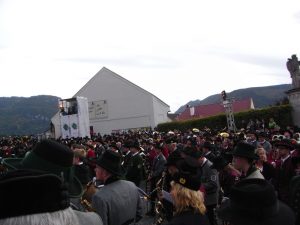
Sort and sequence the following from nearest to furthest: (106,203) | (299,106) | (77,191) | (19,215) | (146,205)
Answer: (19,215)
(77,191)
(106,203)
(146,205)
(299,106)

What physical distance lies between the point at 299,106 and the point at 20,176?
119 ft

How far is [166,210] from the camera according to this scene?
7762 mm

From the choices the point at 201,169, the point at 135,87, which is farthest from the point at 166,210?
the point at 135,87

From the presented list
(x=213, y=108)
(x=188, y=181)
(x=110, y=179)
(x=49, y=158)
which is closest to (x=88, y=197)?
(x=110, y=179)

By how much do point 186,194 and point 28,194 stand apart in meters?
2.29

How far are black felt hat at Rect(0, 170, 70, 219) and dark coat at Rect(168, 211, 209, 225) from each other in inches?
77.1

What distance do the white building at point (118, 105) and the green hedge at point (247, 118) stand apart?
14.8 metres

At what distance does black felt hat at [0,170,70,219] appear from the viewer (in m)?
1.93

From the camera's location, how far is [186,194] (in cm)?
402

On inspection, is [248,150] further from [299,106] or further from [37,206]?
[299,106]

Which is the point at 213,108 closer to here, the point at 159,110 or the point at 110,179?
the point at 159,110

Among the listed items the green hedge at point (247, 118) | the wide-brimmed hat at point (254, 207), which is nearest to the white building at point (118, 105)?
the green hedge at point (247, 118)

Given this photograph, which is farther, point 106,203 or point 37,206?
point 106,203

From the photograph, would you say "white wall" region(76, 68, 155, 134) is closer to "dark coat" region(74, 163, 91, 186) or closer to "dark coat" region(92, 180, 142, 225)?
"dark coat" region(74, 163, 91, 186)
